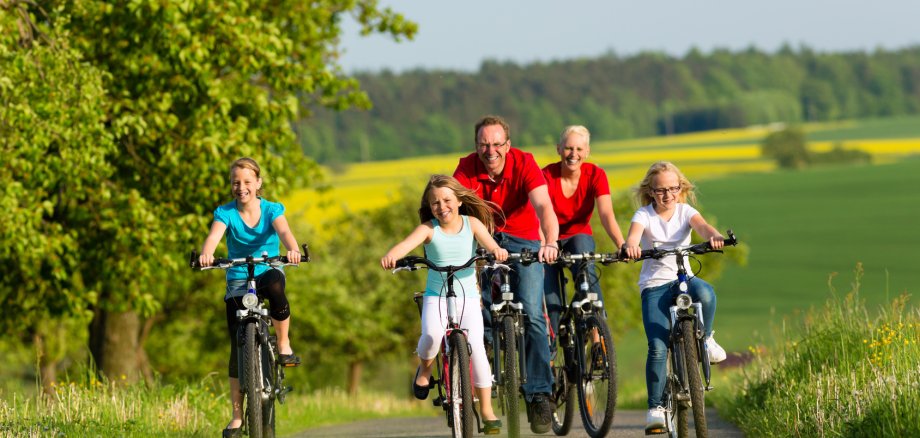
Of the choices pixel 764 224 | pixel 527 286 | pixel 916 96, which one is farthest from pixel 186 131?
pixel 916 96

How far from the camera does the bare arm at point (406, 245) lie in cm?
779

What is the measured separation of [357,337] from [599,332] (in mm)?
36826

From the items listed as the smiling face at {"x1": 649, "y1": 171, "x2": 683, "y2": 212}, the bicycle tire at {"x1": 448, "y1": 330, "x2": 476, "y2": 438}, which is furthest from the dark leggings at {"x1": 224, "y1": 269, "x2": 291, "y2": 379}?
the smiling face at {"x1": 649, "y1": 171, "x2": 683, "y2": 212}

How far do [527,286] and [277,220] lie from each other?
1678mm

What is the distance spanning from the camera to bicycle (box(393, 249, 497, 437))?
7.73m

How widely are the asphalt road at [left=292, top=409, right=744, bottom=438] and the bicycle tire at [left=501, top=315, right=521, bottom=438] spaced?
1.35 metres

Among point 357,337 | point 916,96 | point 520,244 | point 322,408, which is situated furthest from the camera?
point 916,96

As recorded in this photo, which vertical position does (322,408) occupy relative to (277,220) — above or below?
below

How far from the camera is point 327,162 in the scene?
108500 mm

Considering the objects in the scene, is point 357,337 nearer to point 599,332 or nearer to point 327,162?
point 599,332

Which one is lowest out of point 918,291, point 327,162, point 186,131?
point 918,291

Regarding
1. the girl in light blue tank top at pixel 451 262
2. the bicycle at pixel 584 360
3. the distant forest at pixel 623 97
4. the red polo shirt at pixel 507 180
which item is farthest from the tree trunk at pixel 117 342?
the distant forest at pixel 623 97

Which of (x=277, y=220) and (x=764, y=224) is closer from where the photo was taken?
(x=277, y=220)

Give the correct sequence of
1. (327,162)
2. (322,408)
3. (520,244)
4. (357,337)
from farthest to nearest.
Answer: (327,162) < (357,337) < (322,408) < (520,244)
